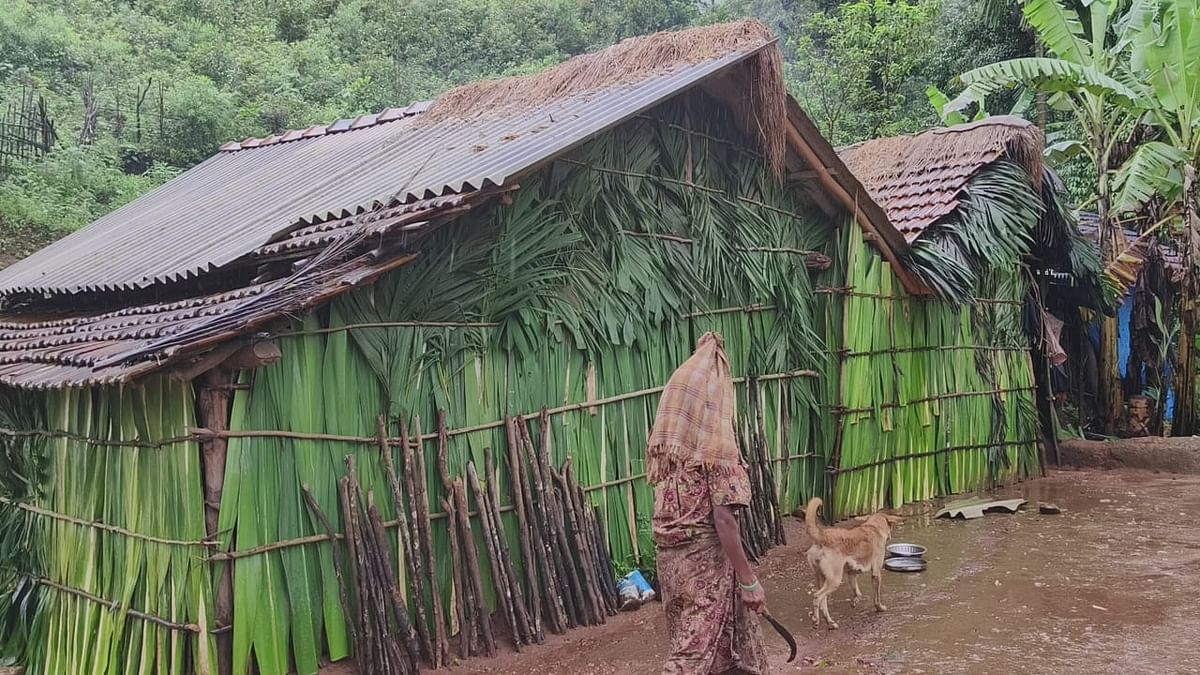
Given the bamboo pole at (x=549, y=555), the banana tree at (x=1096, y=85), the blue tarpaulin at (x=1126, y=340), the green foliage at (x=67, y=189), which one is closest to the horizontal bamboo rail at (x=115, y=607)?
the bamboo pole at (x=549, y=555)

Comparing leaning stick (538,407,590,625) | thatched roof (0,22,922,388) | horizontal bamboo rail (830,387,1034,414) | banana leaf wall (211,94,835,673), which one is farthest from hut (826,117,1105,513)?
leaning stick (538,407,590,625)

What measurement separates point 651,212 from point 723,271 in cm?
99

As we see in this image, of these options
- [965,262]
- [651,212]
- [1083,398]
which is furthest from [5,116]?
[1083,398]

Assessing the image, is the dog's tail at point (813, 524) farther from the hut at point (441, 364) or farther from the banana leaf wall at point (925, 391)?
the banana leaf wall at point (925, 391)

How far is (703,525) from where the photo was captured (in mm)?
4062

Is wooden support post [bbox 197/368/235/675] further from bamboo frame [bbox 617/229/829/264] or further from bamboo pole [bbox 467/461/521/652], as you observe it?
bamboo frame [bbox 617/229/829/264]

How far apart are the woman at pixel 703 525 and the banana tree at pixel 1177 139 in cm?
903

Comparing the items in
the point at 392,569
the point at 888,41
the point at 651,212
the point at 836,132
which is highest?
the point at 888,41

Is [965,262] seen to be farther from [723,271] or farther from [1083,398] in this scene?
[1083,398]

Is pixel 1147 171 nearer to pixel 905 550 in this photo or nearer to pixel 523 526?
→ pixel 905 550

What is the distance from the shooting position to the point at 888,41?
1845 cm

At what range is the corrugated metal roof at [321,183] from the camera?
5.56 m

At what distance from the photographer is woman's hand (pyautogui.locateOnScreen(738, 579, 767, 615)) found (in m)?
3.97

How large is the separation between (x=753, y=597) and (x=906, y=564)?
11.8 ft
